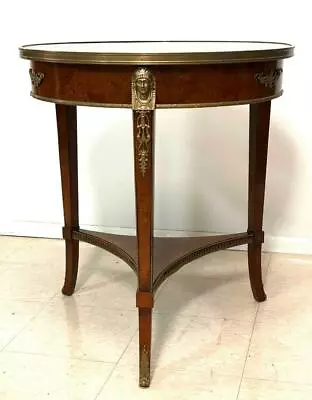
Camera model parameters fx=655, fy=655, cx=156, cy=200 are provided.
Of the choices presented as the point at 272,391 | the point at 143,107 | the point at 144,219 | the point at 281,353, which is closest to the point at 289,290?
the point at 281,353

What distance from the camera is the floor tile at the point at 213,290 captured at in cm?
164

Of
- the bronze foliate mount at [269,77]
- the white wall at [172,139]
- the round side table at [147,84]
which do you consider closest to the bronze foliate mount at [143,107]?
the round side table at [147,84]

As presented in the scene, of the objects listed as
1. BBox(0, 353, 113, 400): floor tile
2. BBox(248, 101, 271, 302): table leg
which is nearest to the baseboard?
BBox(248, 101, 271, 302): table leg

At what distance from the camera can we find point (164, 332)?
5.04 ft

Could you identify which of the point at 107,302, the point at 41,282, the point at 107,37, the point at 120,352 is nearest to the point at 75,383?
the point at 120,352

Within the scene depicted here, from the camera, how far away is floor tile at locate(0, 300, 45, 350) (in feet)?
5.08

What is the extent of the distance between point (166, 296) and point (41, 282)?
366 millimetres

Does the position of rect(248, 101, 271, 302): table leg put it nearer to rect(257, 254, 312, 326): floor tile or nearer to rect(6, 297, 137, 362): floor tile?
rect(257, 254, 312, 326): floor tile

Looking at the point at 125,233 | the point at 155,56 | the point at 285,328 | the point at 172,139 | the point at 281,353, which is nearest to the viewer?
the point at 155,56

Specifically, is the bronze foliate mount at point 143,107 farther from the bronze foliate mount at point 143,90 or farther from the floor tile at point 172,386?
the floor tile at point 172,386

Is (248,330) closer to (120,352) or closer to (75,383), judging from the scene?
(120,352)

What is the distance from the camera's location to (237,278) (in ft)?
6.02

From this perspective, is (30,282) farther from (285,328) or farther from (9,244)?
(285,328)

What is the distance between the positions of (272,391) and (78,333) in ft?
1.58
